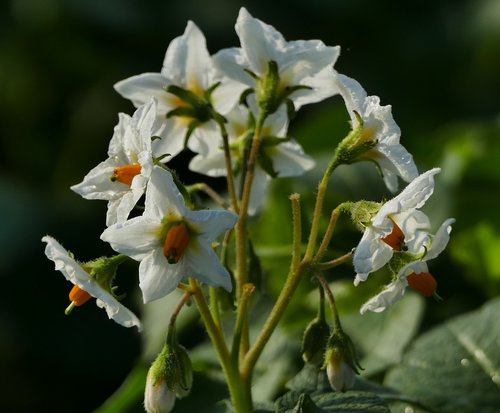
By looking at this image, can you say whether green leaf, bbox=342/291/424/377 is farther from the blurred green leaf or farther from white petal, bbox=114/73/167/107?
white petal, bbox=114/73/167/107

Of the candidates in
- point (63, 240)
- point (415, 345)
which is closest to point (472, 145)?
point (415, 345)

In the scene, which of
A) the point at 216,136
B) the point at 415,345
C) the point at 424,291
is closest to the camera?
the point at 424,291

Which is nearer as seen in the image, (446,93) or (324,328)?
(324,328)

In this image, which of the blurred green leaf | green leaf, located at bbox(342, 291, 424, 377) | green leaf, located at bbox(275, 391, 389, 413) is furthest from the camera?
the blurred green leaf

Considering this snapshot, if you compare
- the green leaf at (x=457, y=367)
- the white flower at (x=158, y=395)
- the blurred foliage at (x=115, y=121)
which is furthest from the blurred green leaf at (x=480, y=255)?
the white flower at (x=158, y=395)

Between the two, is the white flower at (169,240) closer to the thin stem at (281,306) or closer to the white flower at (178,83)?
the thin stem at (281,306)

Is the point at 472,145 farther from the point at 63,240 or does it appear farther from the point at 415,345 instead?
the point at 63,240

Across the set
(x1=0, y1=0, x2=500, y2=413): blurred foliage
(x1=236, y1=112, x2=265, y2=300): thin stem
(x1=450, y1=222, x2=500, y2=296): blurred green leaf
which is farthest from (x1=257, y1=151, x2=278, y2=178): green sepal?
(x1=450, y1=222, x2=500, y2=296): blurred green leaf
